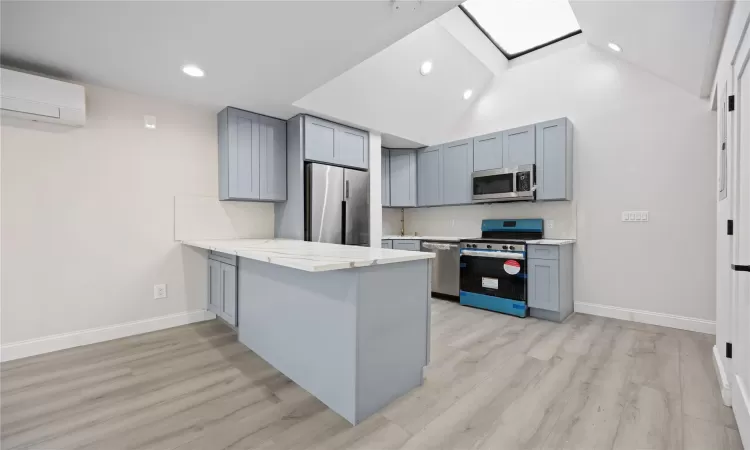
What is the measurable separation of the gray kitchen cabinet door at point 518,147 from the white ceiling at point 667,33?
1112mm

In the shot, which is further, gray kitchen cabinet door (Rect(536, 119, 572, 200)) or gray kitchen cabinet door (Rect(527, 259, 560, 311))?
gray kitchen cabinet door (Rect(536, 119, 572, 200))

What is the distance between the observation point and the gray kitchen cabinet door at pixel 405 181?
16.4 ft

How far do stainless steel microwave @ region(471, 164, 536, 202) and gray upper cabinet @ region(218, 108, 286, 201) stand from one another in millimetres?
2510

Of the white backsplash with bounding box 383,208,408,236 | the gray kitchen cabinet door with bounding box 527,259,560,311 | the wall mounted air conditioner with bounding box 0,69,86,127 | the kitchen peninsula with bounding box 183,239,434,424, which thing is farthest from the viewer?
the white backsplash with bounding box 383,208,408,236

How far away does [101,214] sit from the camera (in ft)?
9.29

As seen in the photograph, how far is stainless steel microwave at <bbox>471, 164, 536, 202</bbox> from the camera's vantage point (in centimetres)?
375

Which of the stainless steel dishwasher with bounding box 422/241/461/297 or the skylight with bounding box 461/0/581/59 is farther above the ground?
the skylight with bounding box 461/0/581/59

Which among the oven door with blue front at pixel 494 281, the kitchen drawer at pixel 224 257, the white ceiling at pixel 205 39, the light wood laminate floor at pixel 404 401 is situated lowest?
the light wood laminate floor at pixel 404 401

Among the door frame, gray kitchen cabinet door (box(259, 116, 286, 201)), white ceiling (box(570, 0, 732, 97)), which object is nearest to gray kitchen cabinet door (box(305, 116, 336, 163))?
gray kitchen cabinet door (box(259, 116, 286, 201))

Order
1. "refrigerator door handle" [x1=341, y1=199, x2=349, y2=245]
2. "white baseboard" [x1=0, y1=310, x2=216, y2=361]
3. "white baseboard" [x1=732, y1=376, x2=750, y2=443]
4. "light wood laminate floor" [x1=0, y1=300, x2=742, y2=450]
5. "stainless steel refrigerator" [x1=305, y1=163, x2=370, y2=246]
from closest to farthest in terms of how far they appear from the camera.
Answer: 1. "white baseboard" [x1=732, y1=376, x2=750, y2=443]
2. "light wood laminate floor" [x1=0, y1=300, x2=742, y2=450]
3. "white baseboard" [x1=0, y1=310, x2=216, y2=361]
4. "stainless steel refrigerator" [x1=305, y1=163, x2=370, y2=246]
5. "refrigerator door handle" [x1=341, y1=199, x2=349, y2=245]

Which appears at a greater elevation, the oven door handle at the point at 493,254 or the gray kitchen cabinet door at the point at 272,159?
the gray kitchen cabinet door at the point at 272,159

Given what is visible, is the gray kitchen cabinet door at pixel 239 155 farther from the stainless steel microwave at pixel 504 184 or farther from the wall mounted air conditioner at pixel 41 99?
the stainless steel microwave at pixel 504 184

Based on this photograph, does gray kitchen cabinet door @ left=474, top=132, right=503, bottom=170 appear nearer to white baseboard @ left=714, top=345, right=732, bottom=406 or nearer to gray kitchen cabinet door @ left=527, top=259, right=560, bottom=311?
gray kitchen cabinet door @ left=527, top=259, right=560, bottom=311

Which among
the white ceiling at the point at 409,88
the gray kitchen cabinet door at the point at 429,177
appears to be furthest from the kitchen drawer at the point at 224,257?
the gray kitchen cabinet door at the point at 429,177
